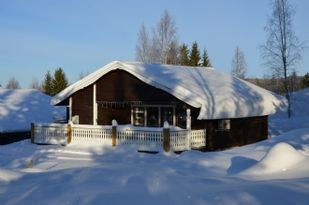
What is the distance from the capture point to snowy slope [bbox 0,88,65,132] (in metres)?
31.5

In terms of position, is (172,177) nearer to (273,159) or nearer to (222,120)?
(273,159)

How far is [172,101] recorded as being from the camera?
2423 centimetres

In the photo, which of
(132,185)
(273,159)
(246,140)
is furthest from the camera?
(246,140)

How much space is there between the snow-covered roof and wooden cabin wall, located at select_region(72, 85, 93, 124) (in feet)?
2.66

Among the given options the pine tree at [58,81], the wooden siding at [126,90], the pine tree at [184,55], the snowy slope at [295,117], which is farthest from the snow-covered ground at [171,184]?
the pine tree at [58,81]

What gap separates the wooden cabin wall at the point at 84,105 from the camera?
93.0 feet

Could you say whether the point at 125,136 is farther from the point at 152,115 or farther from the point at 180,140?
the point at 152,115

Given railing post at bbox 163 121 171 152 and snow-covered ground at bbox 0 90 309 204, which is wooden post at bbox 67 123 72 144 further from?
snow-covered ground at bbox 0 90 309 204

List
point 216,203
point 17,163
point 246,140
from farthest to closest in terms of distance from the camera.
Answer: point 246,140
point 17,163
point 216,203

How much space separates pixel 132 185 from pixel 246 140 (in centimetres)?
1964

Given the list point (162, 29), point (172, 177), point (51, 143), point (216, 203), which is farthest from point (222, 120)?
point (162, 29)

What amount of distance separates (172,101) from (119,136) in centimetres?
319

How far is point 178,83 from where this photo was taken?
80.8 ft

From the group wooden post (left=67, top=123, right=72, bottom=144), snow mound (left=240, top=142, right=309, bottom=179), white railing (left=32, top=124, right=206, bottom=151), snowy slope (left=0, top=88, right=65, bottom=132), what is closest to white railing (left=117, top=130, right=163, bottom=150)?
white railing (left=32, top=124, right=206, bottom=151)
